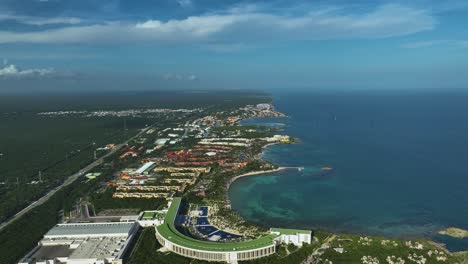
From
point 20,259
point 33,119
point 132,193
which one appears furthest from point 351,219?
point 33,119

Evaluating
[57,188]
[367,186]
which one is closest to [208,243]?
[367,186]

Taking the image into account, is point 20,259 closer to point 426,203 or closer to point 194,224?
point 194,224

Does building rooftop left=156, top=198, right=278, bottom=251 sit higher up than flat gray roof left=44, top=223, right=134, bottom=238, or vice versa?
building rooftop left=156, top=198, right=278, bottom=251

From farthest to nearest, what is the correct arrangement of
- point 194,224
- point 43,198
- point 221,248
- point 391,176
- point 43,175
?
point 43,175 < point 391,176 < point 43,198 < point 194,224 < point 221,248

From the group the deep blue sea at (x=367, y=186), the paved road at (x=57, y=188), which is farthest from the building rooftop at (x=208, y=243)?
the paved road at (x=57, y=188)

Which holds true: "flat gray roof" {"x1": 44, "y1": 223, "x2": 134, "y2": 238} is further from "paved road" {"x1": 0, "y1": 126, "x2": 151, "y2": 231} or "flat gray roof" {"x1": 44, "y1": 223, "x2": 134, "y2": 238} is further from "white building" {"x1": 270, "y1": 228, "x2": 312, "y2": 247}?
"white building" {"x1": 270, "y1": 228, "x2": 312, "y2": 247}

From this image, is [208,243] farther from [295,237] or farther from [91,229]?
[91,229]

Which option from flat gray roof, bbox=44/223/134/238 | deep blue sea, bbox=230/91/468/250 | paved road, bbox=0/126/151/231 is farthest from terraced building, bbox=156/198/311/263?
paved road, bbox=0/126/151/231
